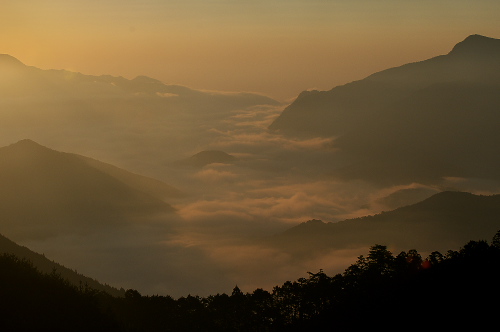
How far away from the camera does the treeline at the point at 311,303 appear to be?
172 feet

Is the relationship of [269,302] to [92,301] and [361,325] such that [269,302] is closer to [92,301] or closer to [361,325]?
[361,325]

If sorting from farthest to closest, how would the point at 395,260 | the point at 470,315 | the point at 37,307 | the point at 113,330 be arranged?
the point at 395,260 < the point at 470,315 < the point at 113,330 < the point at 37,307

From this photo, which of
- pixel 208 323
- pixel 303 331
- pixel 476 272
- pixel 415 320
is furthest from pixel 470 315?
pixel 208 323

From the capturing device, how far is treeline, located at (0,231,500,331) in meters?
52.3

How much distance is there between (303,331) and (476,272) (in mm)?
24139

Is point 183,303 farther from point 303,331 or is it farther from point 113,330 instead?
point 113,330

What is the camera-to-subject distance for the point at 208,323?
85.1 meters

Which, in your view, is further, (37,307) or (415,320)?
(415,320)

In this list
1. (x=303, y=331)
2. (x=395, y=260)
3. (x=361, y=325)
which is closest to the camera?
(x=361, y=325)

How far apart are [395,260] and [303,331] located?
22.1m

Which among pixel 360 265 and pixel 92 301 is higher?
pixel 360 265

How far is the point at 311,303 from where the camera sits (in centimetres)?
8556

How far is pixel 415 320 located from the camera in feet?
216

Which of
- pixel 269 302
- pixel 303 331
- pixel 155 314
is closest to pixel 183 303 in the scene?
pixel 155 314
